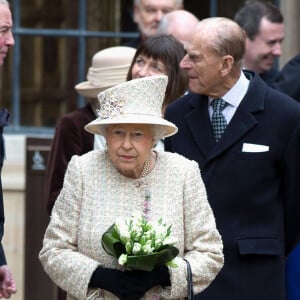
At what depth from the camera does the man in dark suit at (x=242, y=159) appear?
630 centimetres

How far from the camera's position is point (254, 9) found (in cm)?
825

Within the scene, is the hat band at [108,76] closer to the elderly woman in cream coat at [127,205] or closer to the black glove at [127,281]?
the elderly woman in cream coat at [127,205]

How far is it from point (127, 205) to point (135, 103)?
0.41m

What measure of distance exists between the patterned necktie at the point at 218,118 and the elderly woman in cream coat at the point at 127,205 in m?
0.97

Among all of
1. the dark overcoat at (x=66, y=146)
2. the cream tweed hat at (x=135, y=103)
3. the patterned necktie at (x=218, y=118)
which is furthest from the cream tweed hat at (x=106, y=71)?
the cream tweed hat at (x=135, y=103)

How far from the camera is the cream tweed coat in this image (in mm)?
5359

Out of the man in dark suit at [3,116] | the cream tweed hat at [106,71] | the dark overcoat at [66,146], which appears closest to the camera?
the man in dark suit at [3,116]

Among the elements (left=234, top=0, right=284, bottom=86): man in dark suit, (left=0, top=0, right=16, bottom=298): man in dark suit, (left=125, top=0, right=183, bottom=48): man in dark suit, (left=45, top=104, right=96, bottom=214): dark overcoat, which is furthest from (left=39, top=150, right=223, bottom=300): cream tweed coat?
(left=125, top=0, right=183, bottom=48): man in dark suit

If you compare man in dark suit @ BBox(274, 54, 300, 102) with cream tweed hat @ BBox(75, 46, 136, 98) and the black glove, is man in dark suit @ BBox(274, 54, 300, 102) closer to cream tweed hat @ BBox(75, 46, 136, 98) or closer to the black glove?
cream tweed hat @ BBox(75, 46, 136, 98)

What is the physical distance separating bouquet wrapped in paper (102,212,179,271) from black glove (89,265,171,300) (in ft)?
0.22

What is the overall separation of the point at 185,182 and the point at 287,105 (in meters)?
1.14

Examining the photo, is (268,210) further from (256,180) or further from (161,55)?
(161,55)

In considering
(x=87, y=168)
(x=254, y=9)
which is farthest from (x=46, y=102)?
(x=87, y=168)

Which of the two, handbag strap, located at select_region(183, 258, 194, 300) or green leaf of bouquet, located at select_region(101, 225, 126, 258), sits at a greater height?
green leaf of bouquet, located at select_region(101, 225, 126, 258)
